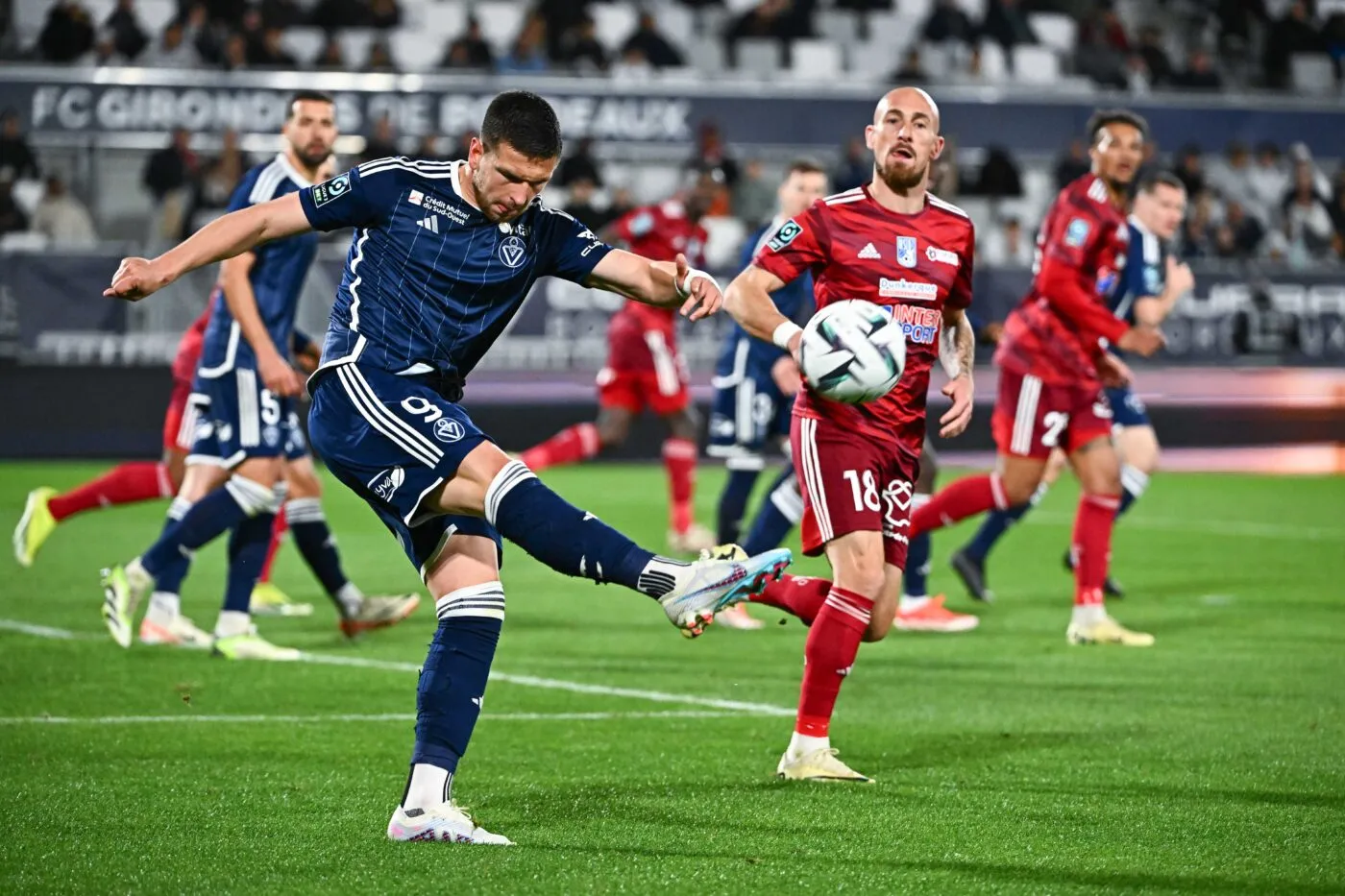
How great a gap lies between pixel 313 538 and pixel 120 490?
6.63 ft

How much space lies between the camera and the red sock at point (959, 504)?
10344mm

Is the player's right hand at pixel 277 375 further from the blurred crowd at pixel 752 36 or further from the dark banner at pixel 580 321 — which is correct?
the blurred crowd at pixel 752 36

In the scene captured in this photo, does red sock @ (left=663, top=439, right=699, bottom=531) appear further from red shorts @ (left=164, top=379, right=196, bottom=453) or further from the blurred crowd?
the blurred crowd

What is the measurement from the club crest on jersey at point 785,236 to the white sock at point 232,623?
3.74 metres

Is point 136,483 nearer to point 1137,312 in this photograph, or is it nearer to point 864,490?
point 1137,312

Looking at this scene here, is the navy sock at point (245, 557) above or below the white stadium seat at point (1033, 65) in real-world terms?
below

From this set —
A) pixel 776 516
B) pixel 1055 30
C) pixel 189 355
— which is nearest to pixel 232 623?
pixel 189 355

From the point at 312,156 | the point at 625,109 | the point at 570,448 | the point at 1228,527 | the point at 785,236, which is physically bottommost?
the point at 1228,527

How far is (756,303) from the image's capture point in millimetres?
6297

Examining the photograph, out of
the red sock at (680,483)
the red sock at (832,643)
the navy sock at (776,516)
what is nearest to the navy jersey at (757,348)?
the navy sock at (776,516)

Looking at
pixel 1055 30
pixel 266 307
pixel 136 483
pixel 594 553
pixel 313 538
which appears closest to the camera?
pixel 594 553

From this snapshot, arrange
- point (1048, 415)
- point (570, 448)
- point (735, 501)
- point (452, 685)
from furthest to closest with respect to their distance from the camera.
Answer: point (570, 448)
point (735, 501)
point (1048, 415)
point (452, 685)

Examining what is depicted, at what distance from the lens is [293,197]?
546 centimetres

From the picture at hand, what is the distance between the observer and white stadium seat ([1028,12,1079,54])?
94.0 ft
